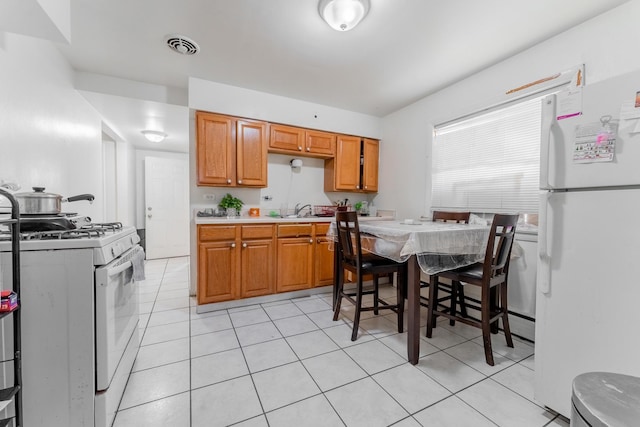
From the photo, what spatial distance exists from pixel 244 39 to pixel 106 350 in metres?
2.35

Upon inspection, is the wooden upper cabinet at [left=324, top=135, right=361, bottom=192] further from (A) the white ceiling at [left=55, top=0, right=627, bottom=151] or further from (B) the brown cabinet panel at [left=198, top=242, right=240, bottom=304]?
(B) the brown cabinet panel at [left=198, top=242, right=240, bottom=304]

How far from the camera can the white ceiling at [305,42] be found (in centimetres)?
186

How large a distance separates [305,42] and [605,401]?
2660mm

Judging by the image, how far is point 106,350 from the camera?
3.79 ft

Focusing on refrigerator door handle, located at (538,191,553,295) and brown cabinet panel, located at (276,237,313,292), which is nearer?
refrigerator door handle, located at (538,191,553,295)

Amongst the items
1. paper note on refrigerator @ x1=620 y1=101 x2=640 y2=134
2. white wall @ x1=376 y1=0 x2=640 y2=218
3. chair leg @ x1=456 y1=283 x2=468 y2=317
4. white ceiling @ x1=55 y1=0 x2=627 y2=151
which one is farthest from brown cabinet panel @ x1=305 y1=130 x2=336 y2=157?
paper note on refrigerator @ x1=620 y1=101 x2=640 y2=134

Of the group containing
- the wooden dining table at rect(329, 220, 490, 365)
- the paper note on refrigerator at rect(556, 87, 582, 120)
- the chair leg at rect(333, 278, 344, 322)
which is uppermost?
the paper note on refrigerator at rect(556, 87, 582, 120)

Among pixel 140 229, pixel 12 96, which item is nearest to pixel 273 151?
pixel 12 96

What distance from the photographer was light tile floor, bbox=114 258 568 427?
53.5 inches

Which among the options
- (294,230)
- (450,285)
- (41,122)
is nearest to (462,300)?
(450,285)

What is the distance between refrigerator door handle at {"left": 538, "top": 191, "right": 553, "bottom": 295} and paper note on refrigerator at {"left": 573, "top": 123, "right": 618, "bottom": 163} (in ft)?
0.72

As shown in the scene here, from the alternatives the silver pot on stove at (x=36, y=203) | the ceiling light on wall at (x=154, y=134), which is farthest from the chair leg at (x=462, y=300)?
the ceiling light on wall at (x=154, y=134)

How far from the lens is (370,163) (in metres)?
3.97

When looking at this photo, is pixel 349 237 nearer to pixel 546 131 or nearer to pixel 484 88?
pixel 546 131
